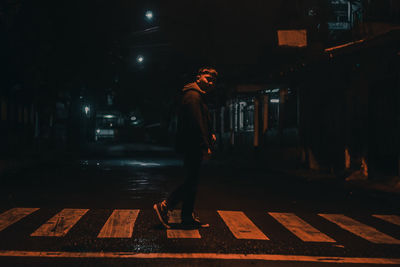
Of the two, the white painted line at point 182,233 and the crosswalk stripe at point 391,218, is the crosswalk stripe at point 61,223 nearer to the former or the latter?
the white painted line at point 182,233

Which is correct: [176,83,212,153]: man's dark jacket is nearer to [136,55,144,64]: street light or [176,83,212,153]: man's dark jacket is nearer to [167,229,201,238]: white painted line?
[167,229,201,238]: white painted line

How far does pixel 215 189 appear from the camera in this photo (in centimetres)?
1460

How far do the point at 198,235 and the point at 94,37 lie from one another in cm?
2994

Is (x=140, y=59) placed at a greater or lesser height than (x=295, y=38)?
greater

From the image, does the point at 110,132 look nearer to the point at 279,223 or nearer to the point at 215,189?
the point at 215,189

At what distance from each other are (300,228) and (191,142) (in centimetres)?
209

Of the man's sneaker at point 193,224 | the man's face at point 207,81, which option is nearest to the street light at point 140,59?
the man's face at point 207,81

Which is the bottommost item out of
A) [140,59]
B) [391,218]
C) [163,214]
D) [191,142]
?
[391,218]

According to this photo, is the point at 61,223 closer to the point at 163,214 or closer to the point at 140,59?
the point at 163,214

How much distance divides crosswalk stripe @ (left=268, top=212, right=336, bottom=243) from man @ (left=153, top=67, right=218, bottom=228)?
1.32m

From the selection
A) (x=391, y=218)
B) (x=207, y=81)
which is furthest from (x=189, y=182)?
(x=391, y=218)

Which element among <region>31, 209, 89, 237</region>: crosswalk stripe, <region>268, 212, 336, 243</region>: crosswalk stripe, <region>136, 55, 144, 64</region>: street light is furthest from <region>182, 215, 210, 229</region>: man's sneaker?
<region>136, 55, 144, 64</region>: street light

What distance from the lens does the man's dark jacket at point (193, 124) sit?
26.2ft

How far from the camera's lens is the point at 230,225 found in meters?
8.52
